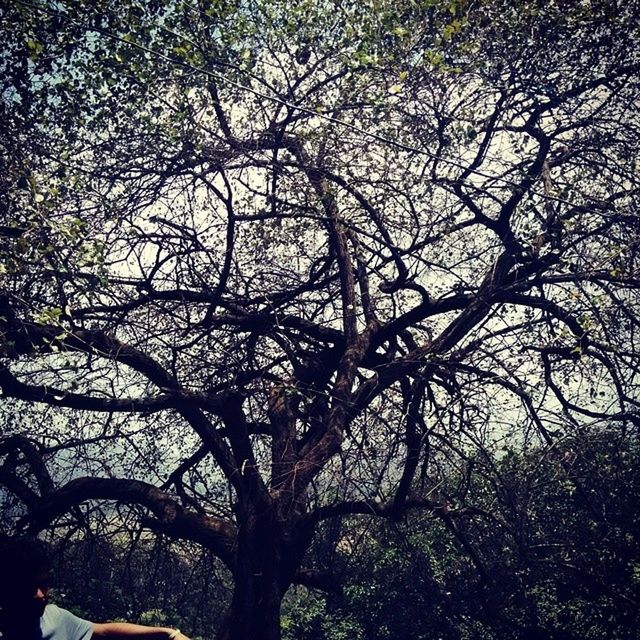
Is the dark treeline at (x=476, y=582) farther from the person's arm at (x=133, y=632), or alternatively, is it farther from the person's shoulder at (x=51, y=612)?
the person's shoulder at (x=51, y=612)

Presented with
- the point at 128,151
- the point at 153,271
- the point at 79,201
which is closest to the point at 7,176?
the point at 79,201

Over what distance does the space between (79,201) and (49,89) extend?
0.96 meters

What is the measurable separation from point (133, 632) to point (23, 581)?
0.54 m

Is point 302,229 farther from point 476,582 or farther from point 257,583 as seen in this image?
point 476,582

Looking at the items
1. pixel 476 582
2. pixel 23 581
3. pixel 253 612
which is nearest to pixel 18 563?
pixel 23 581

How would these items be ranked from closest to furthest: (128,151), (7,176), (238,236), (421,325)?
(7,176) → (128,151) → (238,236) → (421,325)

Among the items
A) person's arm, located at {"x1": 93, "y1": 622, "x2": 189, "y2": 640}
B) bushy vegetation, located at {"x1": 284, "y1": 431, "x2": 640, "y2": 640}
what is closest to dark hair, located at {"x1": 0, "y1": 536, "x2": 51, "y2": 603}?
person's arm, located at {"x1": 93, "y1": 622, "x2": 189, "y2": 640}

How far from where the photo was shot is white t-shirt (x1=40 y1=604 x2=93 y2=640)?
2.49 m

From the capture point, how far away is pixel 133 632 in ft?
8.86

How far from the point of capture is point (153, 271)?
617 cm

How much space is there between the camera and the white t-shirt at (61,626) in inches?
98.0

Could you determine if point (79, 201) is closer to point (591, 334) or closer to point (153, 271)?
point (153, 271)

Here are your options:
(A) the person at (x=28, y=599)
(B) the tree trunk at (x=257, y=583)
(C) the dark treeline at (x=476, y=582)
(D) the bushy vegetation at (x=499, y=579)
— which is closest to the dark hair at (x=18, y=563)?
(A) the person at (x=28, y=599)

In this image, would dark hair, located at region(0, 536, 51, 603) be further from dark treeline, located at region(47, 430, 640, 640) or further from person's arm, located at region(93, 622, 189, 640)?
dark treeline, located at region(47, 430, 640, 640)
